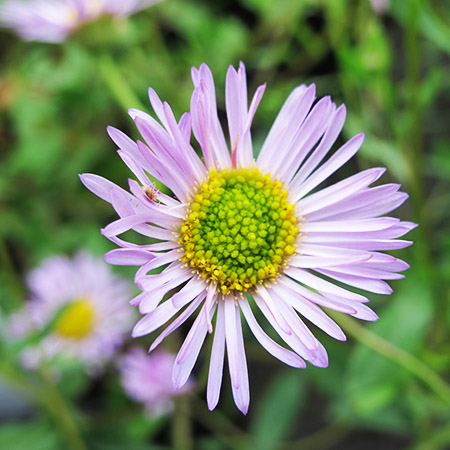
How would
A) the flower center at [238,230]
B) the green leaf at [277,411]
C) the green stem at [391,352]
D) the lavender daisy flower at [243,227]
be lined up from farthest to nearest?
the green leaf at [277,411] → the green stem at [391,352] → the flower center at [238,230] → the lavender daisy flower at [243,227]

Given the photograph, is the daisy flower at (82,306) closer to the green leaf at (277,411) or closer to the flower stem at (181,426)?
the flower stem at (181,426)

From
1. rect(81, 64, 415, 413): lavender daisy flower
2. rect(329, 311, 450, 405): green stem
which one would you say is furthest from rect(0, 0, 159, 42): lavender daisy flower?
rect(329, 311, 450, 405): green stem

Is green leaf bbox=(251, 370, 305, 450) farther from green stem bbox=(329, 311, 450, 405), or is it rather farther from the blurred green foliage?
green stem bbox=(329, 311, 450, 405)

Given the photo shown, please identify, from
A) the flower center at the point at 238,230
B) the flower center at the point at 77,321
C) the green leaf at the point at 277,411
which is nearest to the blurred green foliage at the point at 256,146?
the green leaf at the point at 277,411

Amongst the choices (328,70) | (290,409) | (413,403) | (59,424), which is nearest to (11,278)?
(59,424)

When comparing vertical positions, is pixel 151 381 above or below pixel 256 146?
below

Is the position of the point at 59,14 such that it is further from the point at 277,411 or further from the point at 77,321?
the point at 277,411

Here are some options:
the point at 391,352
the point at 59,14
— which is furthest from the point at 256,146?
the point at 391,352
